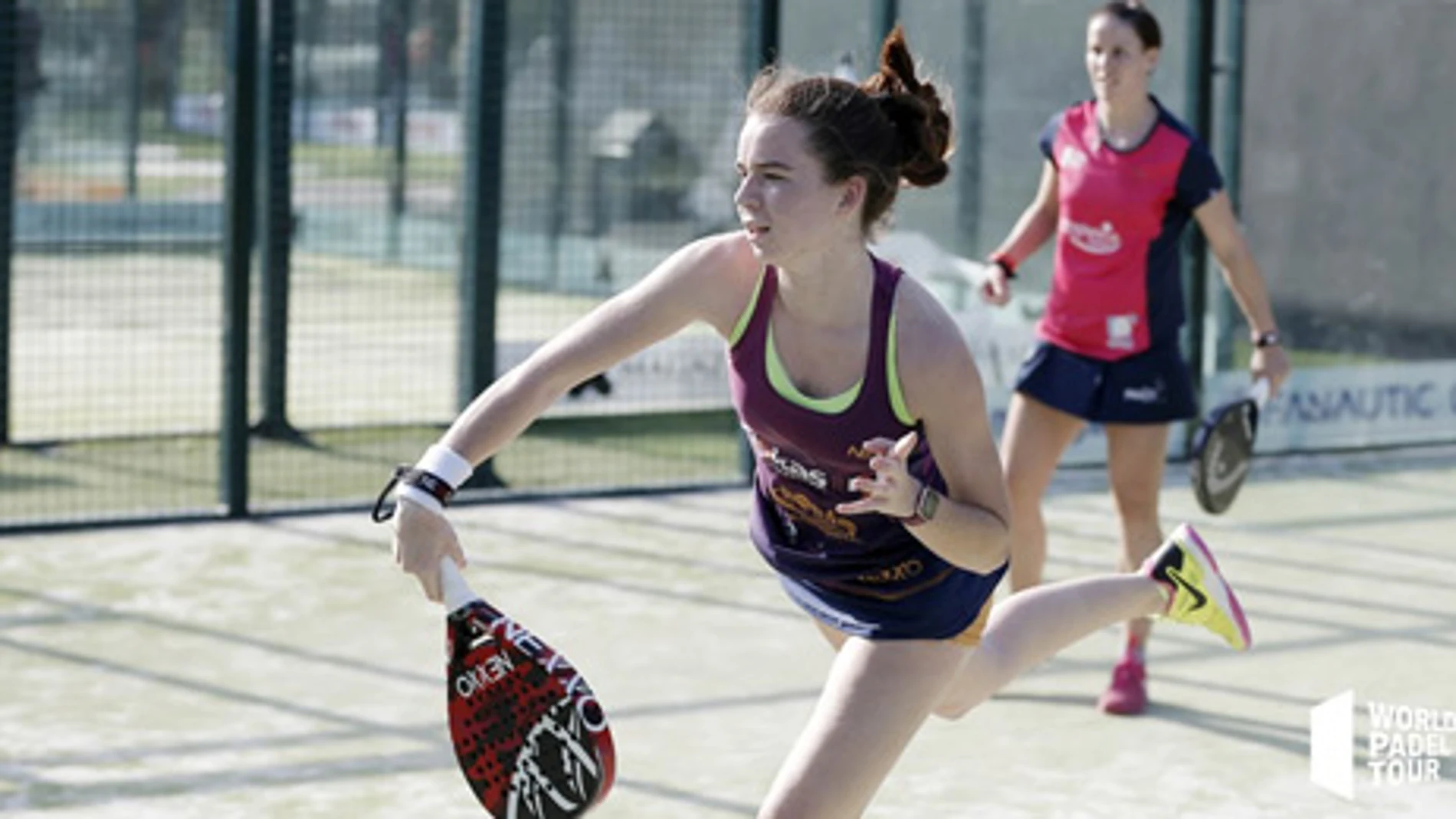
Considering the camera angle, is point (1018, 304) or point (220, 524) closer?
point (220, 524)

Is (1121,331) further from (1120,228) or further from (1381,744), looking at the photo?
(1381,744)

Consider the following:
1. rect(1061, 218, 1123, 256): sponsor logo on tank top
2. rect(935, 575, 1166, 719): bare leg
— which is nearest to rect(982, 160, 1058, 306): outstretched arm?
rect(1061, 218, 1123, 256): sponsor logo on tank top

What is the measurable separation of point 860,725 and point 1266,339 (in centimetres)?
304

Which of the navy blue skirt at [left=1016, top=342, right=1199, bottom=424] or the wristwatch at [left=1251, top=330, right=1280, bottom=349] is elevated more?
the wristwatch at [left=1251, top=330, right=1280, bottom=349]

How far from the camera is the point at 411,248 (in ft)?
39.8

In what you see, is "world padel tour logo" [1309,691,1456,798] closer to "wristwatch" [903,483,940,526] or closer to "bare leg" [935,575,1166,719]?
"bare leg" [935,575,1166,719]

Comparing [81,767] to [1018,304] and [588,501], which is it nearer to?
[588,501]

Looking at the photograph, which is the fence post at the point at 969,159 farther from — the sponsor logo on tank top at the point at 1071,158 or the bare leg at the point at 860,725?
the bare leg at the point at 860,725

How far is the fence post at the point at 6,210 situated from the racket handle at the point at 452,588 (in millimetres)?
6193

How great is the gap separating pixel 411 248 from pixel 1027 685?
538cm

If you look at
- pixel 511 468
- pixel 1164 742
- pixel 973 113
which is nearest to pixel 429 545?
pixel 1164 742

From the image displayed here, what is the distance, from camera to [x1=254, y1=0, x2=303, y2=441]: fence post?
10.2 m

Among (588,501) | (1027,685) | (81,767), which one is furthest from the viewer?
(588,501)

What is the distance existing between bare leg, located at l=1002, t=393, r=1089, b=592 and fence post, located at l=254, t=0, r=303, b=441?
4.04 m
